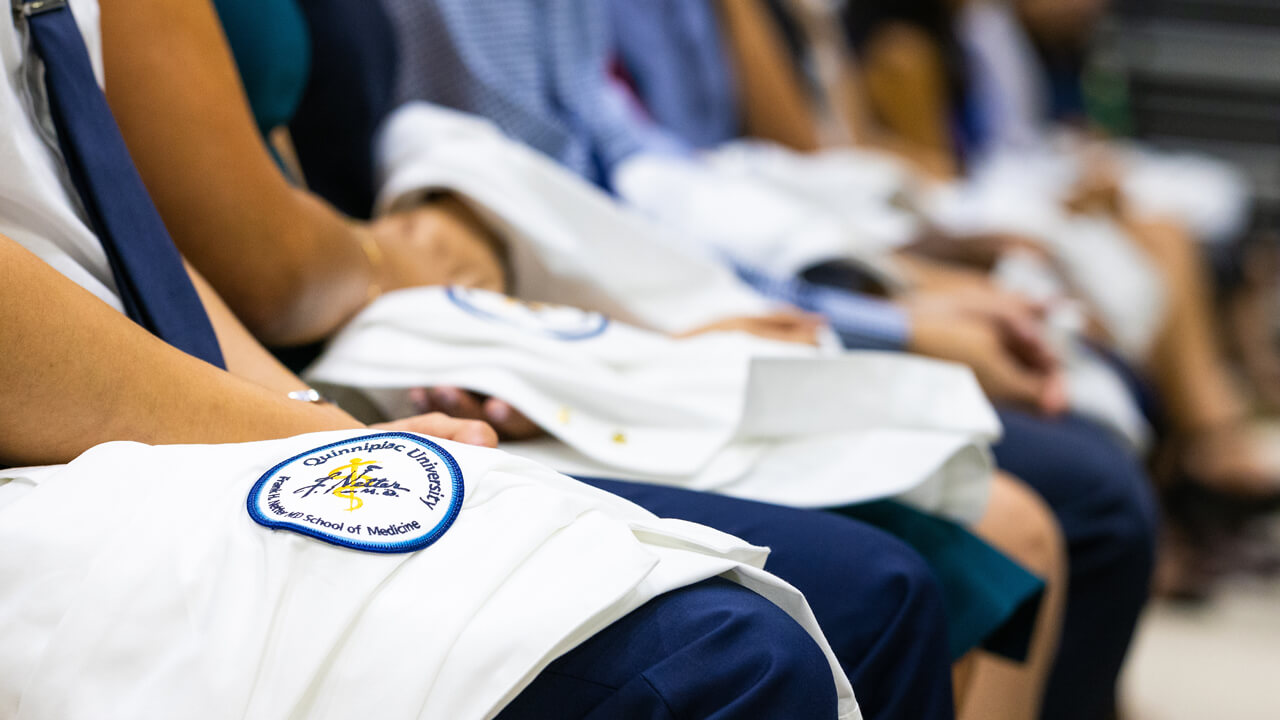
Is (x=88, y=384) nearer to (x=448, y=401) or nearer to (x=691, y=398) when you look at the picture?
(x=448, y=401)

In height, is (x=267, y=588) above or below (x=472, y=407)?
above

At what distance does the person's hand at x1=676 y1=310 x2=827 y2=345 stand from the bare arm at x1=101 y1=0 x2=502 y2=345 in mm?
412

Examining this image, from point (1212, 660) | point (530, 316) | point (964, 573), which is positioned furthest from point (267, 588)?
point (1212, 660)

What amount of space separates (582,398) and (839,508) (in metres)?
0.22

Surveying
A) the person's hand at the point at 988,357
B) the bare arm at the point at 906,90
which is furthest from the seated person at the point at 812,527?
the bare arm at the point at 906,90

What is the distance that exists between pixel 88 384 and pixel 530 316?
15.3 inches

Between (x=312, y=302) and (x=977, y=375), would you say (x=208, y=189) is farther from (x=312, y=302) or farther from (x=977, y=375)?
(x=977, y=375)

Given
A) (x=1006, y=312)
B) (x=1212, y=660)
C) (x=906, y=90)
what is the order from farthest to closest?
(x=906, y=90) → (x=1212, y=660) → (x=1006, y=312)

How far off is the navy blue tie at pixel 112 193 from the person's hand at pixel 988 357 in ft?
2.81

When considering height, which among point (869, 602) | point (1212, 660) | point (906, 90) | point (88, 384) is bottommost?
point (1212, 660)

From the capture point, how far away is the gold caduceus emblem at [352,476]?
1.69ft

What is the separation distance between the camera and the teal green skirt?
837 mm

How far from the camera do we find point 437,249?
1025 mm

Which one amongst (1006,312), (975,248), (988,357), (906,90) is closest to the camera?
(988,357)
